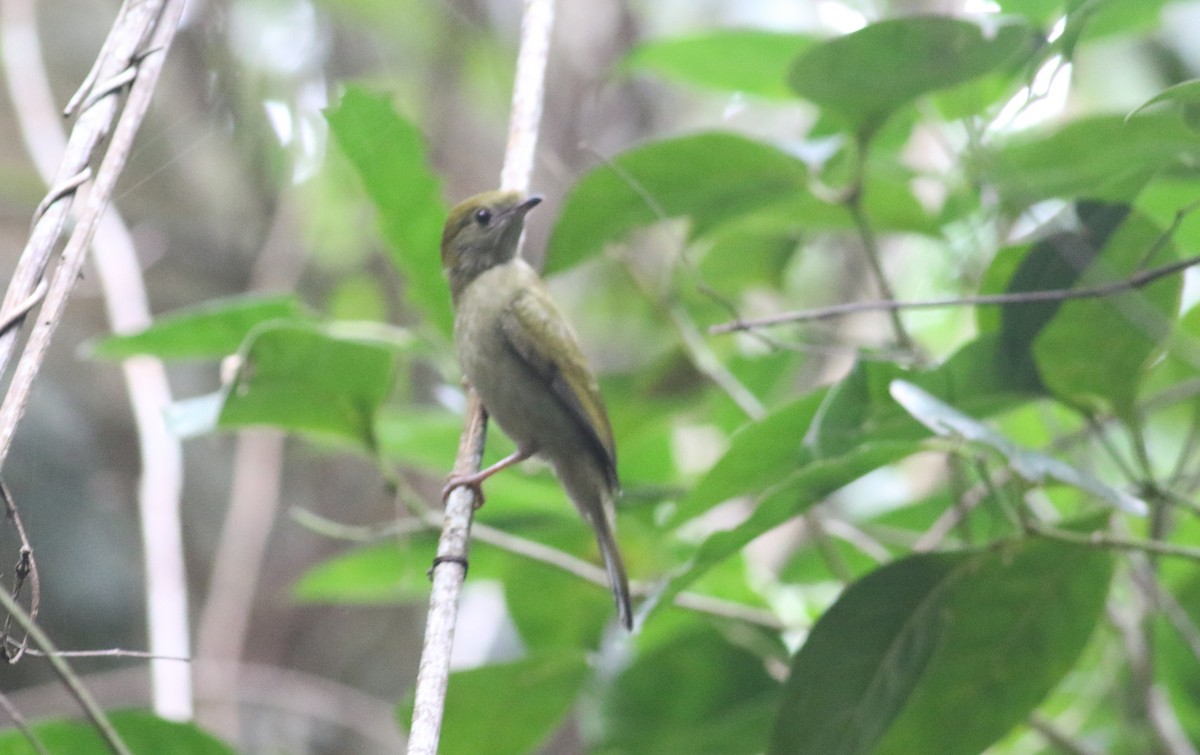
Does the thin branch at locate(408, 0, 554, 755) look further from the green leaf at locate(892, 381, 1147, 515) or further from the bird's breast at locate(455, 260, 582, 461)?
the green leaf at locate(892, 381, 1147, 515)

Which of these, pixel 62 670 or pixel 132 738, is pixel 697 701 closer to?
pixel 132 738

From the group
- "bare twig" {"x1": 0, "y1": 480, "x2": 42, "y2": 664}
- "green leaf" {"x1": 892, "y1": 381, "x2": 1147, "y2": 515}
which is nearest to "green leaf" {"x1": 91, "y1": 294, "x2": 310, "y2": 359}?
"bare twig" {"x1": 0, "y1": 480, "x2": 42, "y2": 664}

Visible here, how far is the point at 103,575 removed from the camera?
4.87 meters

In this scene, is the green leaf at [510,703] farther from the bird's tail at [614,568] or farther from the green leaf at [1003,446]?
the green leaf at [1003,446]

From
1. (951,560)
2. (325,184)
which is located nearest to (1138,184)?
(951,560)

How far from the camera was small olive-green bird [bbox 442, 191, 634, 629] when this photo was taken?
2820 millimetres

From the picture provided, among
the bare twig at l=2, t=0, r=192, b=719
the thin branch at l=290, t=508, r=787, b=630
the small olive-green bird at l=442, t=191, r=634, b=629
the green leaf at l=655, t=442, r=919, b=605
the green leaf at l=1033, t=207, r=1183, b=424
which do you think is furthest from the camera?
the bare twig at l=2, t=0, r=192, b=719

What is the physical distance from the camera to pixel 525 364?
307 cm

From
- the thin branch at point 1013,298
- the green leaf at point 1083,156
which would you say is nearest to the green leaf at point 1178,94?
the thin branch at point 1013,298

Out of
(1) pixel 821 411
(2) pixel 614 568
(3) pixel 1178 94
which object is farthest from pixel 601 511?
(3) pixel 1178 94

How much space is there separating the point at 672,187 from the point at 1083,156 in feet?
2.90

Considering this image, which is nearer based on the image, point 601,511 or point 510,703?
point 510,703

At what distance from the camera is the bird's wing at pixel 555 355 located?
290cm

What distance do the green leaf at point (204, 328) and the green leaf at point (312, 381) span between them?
0.19 metres
